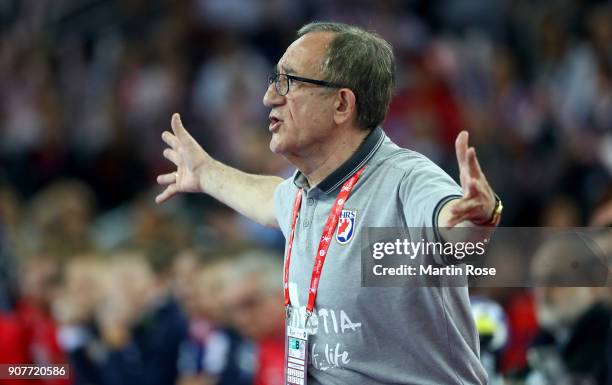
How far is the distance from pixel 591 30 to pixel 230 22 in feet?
11.8

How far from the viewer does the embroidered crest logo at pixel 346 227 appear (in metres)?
4.10

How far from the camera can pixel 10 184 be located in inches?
449

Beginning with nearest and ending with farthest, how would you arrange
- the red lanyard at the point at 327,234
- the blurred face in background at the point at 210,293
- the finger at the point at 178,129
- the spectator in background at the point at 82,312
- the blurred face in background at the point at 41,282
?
the red lanyard at the point at 327,234, the finger at the point at 178,129, the blurred face in background at the point at 210,293, the spectator in background at the point at 82,312, the blurred face in background at the point at 41,282

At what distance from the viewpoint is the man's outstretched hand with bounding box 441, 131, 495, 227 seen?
136 inches

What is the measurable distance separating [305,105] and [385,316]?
0.84 metres

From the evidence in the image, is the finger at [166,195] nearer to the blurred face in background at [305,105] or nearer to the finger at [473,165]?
the blurred face in background at [305,105]

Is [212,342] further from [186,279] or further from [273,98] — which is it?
[273,98]

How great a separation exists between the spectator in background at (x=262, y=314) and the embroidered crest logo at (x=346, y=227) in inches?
132

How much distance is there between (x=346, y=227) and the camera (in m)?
4.12

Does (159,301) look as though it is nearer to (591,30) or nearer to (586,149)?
(586,149)

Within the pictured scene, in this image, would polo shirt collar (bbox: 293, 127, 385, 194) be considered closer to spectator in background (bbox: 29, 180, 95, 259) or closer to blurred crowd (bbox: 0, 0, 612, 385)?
blurred crowd (bbox: 0, 0, 612, 385)

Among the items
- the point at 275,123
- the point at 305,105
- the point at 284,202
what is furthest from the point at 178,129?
the point at 305,105

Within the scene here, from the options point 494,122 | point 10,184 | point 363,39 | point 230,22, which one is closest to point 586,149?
point 494,122

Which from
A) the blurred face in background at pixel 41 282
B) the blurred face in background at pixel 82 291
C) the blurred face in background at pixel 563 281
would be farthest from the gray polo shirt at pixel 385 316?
the blurred face in background at pixel 41 282
